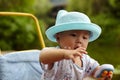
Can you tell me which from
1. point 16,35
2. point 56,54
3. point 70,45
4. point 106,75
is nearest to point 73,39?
point 70,45

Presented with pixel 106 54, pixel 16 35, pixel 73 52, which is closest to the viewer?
pixel 73 52

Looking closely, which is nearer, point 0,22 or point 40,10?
point 0,22

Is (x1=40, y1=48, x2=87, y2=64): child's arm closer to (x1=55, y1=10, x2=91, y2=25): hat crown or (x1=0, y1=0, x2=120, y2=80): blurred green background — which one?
(x1=55, y1=10, x2=91, y2=25): hat crown

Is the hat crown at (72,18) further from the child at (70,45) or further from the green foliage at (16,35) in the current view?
the green foliage at (16,35)

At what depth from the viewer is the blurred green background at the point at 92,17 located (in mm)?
13257

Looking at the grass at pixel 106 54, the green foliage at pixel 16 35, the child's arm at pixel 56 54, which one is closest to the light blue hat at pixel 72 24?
the child's arm at pixel 56 54

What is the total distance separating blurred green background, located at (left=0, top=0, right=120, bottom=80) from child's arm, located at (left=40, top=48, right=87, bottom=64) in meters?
7.72

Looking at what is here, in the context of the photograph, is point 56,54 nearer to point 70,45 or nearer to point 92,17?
point 70,45

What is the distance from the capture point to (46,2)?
24.1m

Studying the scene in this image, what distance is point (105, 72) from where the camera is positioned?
2543 millimetres

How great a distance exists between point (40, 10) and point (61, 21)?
20.8 meters

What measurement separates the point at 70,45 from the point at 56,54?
0.44 feet

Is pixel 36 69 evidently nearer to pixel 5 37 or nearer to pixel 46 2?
pixel 5 37

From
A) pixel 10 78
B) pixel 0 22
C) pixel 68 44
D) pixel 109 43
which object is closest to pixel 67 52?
pixel 68 44
